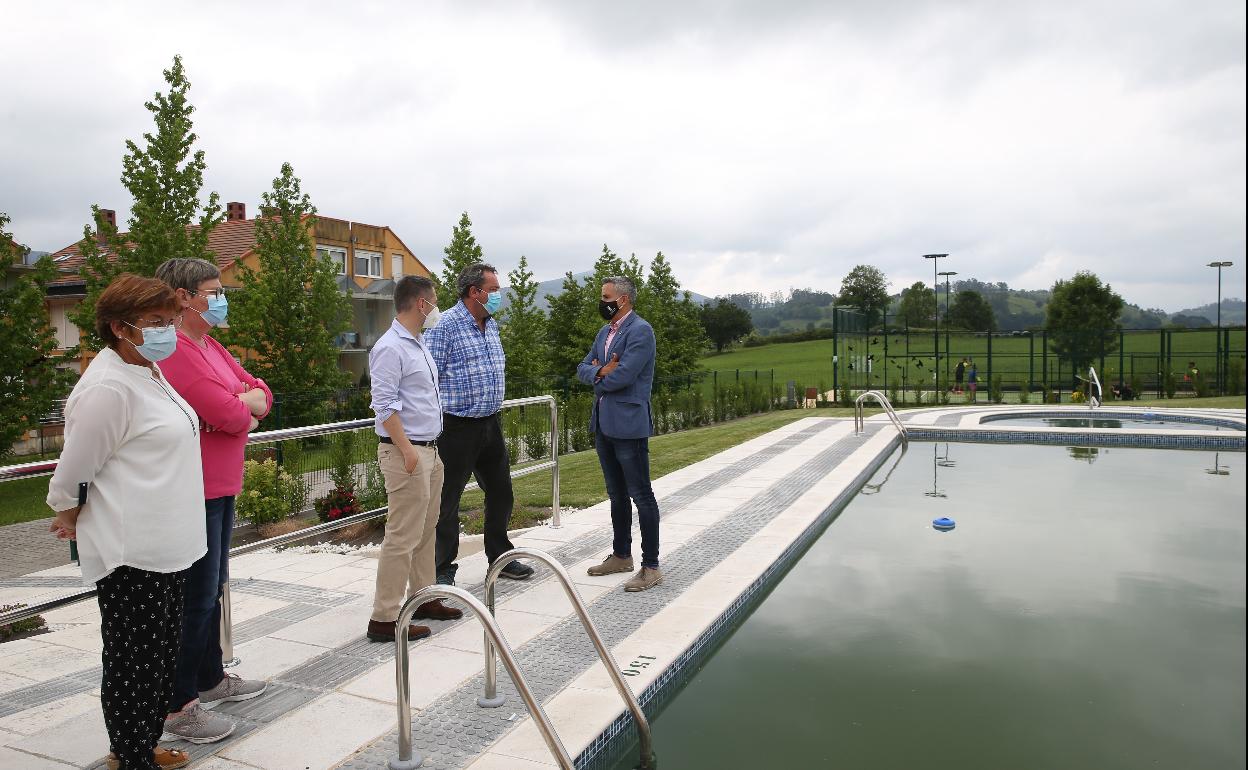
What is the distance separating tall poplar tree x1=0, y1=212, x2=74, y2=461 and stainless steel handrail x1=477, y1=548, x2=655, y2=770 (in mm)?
16053

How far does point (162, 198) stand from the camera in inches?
647

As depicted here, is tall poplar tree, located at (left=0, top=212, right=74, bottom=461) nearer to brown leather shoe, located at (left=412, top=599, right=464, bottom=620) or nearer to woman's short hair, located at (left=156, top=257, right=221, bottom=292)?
brown leather shoe, located at (left=412, top=599, right=464, bottom=620)

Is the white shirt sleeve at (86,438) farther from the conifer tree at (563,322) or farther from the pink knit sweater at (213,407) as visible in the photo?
the conifer tree at (563,322)

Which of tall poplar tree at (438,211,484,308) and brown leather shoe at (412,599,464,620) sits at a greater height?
tall poplar tree at (438,211,484,308)

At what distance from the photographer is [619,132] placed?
12258mm

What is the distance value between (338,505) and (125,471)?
5.09 m

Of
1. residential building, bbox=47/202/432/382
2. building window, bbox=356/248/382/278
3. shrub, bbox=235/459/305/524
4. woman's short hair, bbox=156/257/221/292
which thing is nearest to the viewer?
woman's short hair, bbox=156/257/221/292

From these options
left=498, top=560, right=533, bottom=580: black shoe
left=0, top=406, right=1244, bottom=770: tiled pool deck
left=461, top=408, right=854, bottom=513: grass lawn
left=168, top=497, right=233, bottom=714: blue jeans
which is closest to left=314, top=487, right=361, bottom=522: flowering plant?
left=0, top=406, right=1244, bottom=770: tiled pool deck

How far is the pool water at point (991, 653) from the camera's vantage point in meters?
3.42

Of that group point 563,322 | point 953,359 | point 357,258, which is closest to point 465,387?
point 563,322

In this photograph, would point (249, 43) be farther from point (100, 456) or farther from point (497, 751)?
point (497, 751)

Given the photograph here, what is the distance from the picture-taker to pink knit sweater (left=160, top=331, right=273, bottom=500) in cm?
308

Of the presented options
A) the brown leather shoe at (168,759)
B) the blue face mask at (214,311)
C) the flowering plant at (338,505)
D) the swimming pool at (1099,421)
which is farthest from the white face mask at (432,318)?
the swimming pool at (1099,421)

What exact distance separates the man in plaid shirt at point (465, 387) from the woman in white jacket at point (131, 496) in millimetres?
1846
